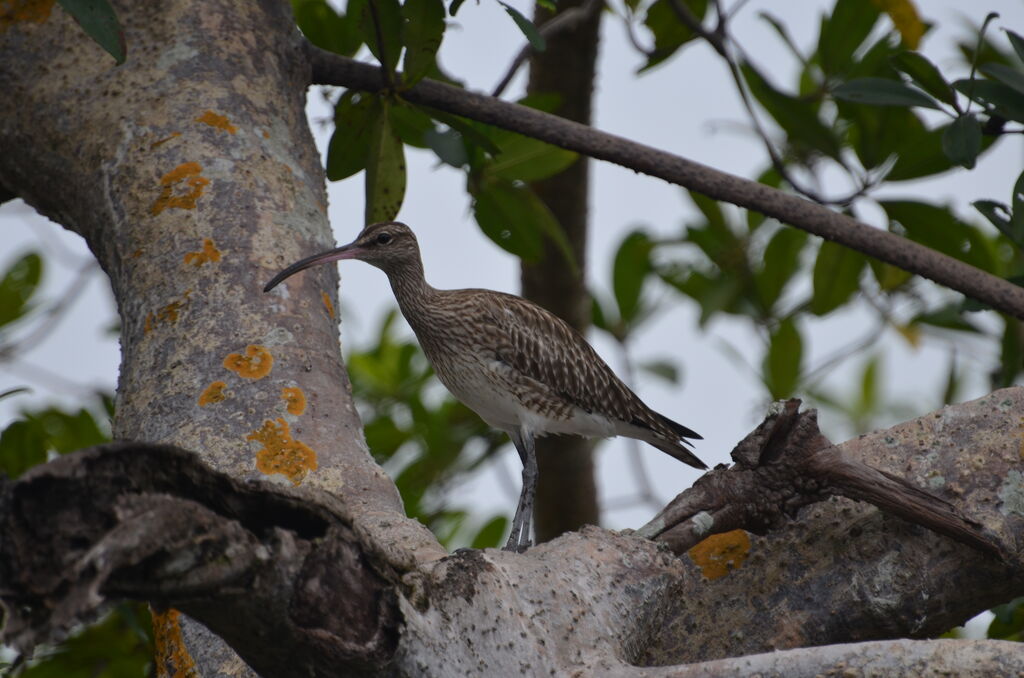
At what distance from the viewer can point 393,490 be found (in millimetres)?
2840

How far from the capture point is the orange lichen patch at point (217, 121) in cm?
335

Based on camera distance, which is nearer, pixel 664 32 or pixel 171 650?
Result: pixel 171 650

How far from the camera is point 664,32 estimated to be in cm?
500

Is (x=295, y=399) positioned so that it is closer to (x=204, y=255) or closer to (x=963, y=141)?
(x=204, y=255)

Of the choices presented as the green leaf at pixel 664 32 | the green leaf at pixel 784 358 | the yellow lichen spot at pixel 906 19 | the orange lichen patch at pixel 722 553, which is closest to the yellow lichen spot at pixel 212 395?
the orange lichen patch at pixel 722 553

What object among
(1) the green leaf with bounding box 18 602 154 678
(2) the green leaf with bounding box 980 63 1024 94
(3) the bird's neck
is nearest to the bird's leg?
(3) the bird's neck

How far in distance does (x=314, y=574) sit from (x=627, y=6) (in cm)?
364

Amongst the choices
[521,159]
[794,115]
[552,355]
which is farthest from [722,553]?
[552,355]

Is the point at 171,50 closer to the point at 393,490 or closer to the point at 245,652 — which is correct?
the point at 393,490

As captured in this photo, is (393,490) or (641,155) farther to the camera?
(641,155)

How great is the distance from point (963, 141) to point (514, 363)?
2.34 metres

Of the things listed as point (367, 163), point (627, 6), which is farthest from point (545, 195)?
point (367, 163)

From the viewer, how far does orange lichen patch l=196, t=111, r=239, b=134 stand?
335 cm

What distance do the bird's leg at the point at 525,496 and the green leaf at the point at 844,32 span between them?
2.02 m
